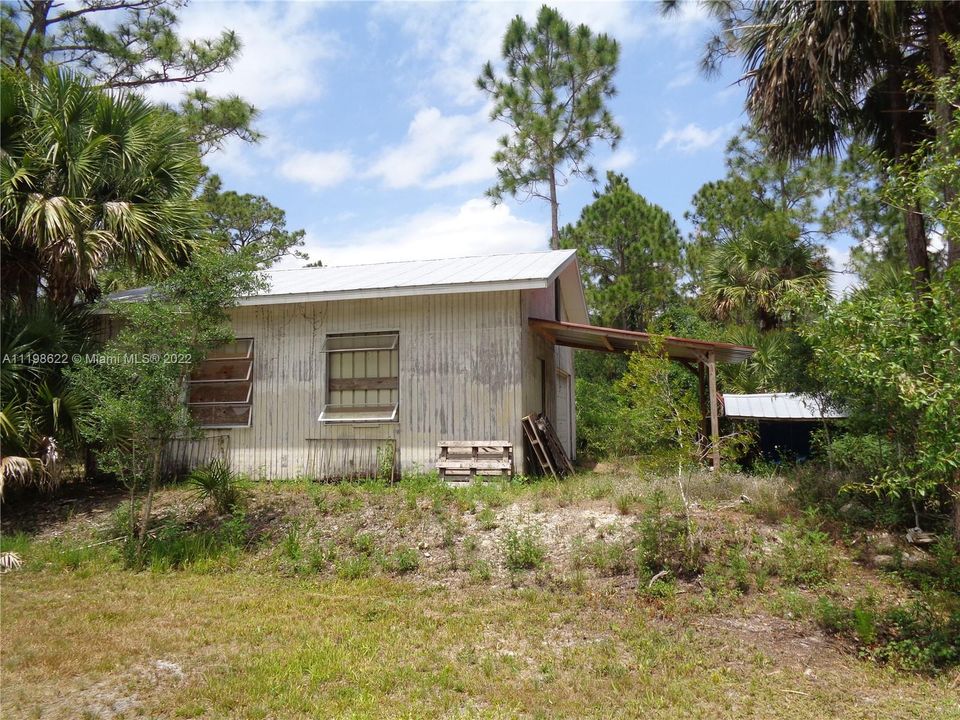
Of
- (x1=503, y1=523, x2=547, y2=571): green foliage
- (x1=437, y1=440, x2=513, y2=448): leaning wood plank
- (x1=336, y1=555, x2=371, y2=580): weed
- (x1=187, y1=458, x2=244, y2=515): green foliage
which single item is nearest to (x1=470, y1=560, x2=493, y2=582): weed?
(x1=503, y1=523, x2=547, y2=571): green foliage

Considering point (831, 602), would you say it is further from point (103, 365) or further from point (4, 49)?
point (4, 49)

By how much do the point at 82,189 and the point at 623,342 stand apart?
9.01 meters

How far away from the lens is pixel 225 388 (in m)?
12.6

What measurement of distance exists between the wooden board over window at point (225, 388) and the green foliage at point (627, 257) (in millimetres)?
14034

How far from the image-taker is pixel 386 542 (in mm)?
8836

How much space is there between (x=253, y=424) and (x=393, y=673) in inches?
310

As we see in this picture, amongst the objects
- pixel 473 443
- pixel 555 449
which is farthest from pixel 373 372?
pixel 555 449

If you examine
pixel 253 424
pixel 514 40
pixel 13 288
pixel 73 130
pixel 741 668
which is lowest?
pixel 741 668

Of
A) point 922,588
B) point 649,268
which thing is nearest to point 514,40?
point 649,268

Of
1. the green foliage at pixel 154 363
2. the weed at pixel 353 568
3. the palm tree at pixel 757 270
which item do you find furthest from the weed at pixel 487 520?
the palm tree at pixel 757 270

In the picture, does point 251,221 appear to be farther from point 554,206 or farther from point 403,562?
point 403,562

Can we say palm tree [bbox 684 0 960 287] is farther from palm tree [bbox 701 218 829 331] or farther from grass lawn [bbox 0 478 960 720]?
palm tree [bbox 701 218 829 331]

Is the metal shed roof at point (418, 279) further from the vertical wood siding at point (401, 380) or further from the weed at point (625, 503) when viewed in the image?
the weed at point (625, 503)

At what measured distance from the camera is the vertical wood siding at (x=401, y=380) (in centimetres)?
1134
